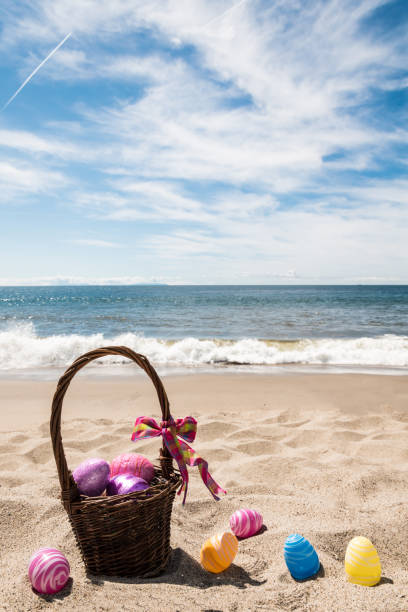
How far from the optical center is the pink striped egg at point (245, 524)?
255cm

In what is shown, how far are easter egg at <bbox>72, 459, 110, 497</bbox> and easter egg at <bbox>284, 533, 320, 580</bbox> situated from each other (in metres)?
1.05

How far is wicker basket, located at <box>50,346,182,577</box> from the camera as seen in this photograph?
75.7 inches

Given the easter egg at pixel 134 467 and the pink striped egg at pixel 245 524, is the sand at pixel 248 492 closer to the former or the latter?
the pink striped egg at pixel 245 524

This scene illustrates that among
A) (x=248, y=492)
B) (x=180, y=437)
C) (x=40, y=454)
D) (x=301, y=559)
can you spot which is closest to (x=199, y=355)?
(x=40, y=454)

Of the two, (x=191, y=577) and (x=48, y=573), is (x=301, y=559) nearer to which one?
(x=191, y=577)

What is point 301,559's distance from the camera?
6.83 ft

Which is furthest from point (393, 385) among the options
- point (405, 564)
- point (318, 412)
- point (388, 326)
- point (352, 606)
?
point (388, 326)

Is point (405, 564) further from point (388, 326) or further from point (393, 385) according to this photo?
point (388, 326)

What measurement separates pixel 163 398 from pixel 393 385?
6159mm

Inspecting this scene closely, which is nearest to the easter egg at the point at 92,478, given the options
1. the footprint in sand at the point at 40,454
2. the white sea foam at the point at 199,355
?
the footprint in sand at the point at 40,454

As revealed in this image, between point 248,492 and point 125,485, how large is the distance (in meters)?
1.32

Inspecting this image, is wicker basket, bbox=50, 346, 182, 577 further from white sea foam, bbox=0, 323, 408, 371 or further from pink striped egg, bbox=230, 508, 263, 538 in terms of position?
white sea foam, bbox=0, 323, 408, 371

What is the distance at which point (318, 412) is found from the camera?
5520mm

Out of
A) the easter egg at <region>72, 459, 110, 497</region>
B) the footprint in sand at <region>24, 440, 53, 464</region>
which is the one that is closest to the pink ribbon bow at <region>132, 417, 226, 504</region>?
the easter egg at <region>72, 459, 110, 497</region>
